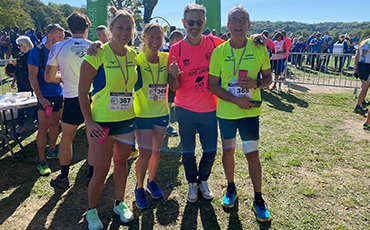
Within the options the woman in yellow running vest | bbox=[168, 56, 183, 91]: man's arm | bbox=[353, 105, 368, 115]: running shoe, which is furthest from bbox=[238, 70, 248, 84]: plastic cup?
bbox=[353, 105, 368, 115]: running shoe

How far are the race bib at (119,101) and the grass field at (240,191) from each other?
129 cm

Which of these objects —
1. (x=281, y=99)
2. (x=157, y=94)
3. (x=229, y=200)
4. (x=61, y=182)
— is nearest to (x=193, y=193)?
(x=229, y=200)

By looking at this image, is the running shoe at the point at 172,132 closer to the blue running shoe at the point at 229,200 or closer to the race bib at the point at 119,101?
the blue running shoe at the point at 229,200

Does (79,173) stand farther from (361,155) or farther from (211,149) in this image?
(361,155)

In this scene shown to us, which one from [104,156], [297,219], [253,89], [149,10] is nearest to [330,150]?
[297,219]

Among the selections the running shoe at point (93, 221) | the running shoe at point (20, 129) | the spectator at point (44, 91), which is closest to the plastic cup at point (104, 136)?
the running shoe at point (93, 221)

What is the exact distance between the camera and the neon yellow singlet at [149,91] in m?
2.67

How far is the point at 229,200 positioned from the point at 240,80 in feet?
4.71

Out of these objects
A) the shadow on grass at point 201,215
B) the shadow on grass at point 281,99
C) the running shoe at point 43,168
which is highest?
the running shoe at point 43,168

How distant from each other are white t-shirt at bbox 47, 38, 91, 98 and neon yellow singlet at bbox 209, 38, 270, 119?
173 cm

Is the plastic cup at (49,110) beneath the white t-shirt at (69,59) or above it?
beneath

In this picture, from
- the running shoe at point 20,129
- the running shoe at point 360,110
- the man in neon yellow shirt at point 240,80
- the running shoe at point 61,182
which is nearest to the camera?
the man in neon yellow shirt at point 240,80

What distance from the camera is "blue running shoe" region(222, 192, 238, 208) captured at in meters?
2.91

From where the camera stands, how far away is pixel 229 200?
2.94 m
